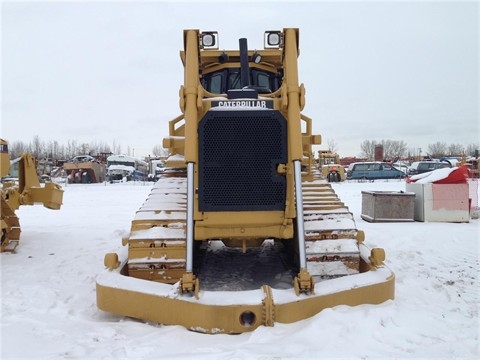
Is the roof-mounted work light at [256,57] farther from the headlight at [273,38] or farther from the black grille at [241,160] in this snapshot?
the black grille at [241,160]

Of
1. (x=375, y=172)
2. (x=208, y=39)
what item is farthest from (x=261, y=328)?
(x=375, y=172)

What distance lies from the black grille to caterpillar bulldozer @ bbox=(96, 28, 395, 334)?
11 mm

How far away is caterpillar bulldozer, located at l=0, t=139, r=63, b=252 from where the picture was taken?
307 inches

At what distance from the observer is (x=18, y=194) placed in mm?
8164

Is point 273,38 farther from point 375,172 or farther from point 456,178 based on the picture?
point 375,172

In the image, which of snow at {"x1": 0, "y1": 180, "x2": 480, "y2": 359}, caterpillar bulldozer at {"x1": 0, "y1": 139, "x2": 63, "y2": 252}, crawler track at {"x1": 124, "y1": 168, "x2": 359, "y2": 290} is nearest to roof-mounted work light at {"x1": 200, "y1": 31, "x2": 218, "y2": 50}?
crawler track at {"x1": 124, "y1": 168, "x2": 359, "y2": 290}

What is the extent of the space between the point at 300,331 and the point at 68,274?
4022mm

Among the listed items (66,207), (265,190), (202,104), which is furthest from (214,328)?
(66,207)

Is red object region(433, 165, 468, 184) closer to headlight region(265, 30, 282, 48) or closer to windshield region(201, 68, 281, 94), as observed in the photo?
windshield region(201, 68, 281, 94)

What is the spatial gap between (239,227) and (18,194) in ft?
17.6

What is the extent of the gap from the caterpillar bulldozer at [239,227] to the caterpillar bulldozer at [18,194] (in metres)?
3.68

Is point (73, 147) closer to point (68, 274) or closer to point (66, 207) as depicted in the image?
point (66, 207)

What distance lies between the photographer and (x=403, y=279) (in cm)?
582

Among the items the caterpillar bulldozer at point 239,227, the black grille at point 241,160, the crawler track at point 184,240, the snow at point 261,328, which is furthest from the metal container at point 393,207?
the black grille at point 241,160
